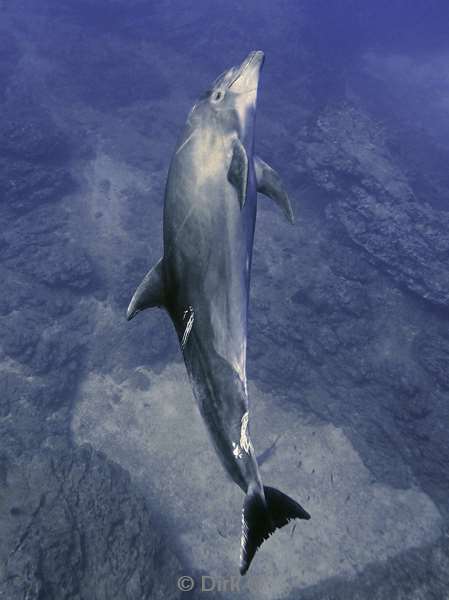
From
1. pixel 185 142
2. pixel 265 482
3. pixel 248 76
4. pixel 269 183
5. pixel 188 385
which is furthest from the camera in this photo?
pixel 188 385

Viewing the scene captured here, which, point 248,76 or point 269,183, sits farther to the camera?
point 269,183

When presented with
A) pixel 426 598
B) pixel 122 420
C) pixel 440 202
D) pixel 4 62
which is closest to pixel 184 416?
pixel 122 420

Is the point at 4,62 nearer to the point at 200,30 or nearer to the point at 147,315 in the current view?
the point at 200,30

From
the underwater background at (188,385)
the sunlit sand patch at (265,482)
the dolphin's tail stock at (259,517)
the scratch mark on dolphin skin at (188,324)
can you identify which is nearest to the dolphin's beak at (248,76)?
the scratch mark on dolphin skin at (188,324)

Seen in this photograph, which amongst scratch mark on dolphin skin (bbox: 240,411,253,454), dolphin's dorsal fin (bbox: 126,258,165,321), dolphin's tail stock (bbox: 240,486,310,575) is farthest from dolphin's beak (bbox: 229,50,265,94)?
dolphin's tail stock (bbox: 240,486,310,575)

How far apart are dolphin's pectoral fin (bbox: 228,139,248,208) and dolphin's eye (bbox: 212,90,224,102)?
38cm

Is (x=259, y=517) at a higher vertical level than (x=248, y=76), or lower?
lower

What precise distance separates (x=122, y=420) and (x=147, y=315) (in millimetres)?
3676

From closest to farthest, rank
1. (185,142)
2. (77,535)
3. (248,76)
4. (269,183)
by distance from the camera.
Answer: (185,142) → (248,76) → (269,183) → (77,535)

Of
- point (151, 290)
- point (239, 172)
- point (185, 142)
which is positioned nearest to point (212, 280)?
point (151, 290)

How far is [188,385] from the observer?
39.5 ft

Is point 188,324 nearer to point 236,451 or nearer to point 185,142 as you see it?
point 236,451

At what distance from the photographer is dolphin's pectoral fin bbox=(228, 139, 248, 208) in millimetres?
2088

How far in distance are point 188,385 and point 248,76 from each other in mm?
10576
